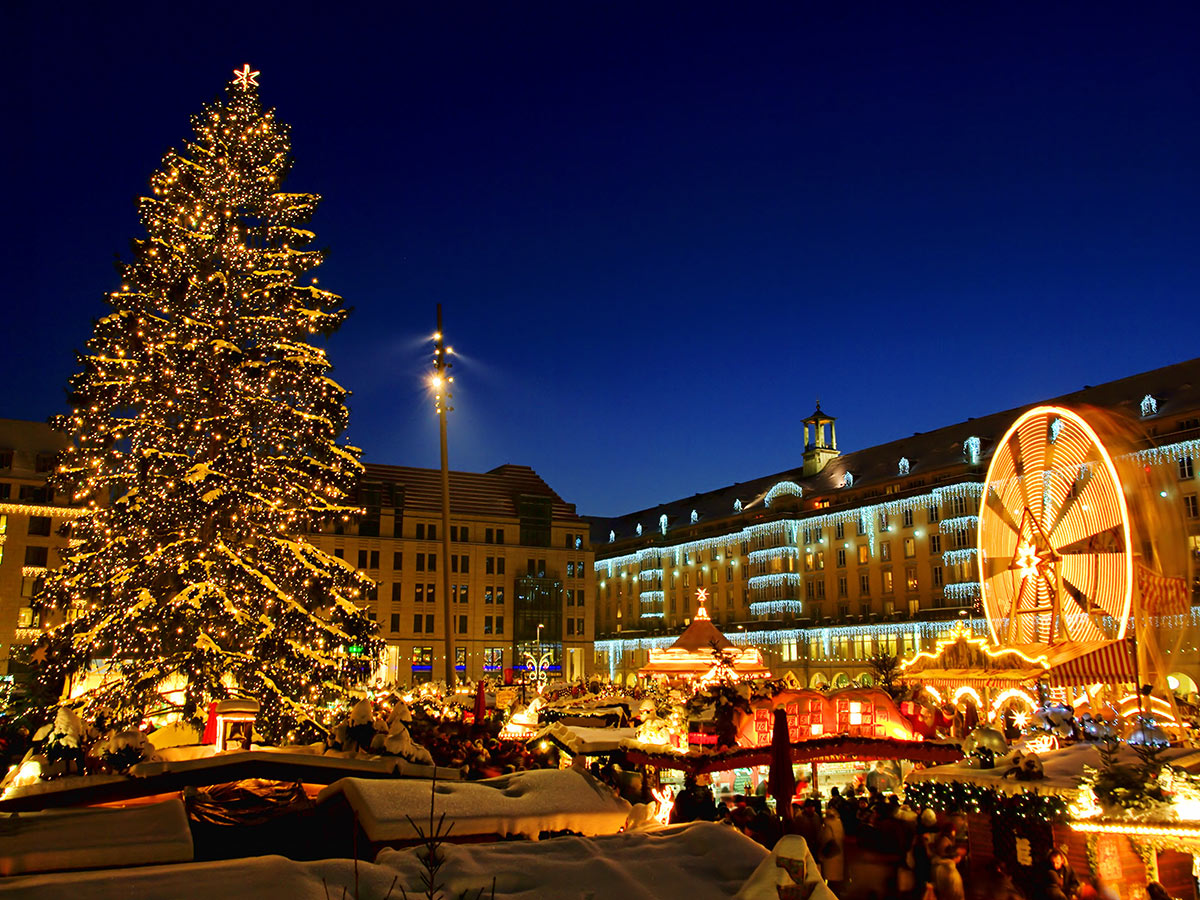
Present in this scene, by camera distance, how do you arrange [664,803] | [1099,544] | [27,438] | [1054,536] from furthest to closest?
[27,438]
[1054,536]
[1099,544]
[664,803]

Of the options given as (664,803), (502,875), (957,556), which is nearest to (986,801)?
(664,803)

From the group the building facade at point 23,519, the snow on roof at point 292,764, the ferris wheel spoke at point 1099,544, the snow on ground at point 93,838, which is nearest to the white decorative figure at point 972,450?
the ferris wheel spoke at point 1099,544

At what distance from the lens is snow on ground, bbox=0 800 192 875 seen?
5641mm

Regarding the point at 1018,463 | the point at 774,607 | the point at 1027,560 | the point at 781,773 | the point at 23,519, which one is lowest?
the point at 781,773

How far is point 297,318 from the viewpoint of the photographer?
62.1 ft

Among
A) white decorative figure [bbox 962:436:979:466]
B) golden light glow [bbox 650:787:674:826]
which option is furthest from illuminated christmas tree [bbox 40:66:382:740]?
white decorative figure [bbox 962:436:979:466]

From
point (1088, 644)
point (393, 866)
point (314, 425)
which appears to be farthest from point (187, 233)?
point (1088, 644)

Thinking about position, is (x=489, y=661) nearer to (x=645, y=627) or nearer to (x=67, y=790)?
(x=645, y=627)

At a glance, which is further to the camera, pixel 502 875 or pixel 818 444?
pixel 818 444

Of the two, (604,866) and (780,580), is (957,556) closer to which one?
(780,580)

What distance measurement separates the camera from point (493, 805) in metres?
7.59

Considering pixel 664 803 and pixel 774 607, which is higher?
pixel 774 607

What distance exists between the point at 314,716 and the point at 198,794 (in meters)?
9.45

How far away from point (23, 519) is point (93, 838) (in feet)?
198
